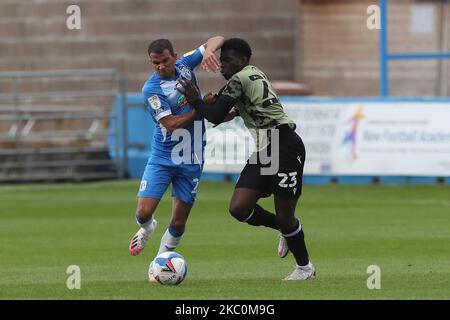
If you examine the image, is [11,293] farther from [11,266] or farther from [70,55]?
[70,55]

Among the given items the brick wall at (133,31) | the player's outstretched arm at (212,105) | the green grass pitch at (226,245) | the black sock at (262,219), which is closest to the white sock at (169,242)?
the green grass pitch at (226,245)

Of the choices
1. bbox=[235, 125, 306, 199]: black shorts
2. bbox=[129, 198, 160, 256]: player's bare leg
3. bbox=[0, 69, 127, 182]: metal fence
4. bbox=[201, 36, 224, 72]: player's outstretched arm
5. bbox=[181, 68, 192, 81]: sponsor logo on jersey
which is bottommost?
bbox=[0, 69, 127, 182]: metal fence

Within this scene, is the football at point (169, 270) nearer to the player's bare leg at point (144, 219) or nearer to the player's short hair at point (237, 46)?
the player's bare leg at point (144, 219)

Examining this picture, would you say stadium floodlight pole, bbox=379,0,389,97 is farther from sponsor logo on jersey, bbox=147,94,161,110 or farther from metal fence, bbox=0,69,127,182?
sponsor logo on jersey, bbox=147,94,161,110

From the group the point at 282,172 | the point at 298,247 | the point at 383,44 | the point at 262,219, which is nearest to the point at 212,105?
the point at 282,172

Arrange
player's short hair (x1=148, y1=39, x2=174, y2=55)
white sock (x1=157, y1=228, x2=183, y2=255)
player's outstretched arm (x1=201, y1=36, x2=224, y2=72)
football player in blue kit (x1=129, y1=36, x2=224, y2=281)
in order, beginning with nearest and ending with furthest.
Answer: player's outstretched arm (x1=201, y1=36, x2=224, y2=72) → player's short hair (x1=148, y1=39, x2=174, y2=55) → football player in blue kit (x1=129, y1=36, x2=224, y2=281) → white sock (x1=157, y1=228, x2=183, y2=255)

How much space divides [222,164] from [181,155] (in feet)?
41.5

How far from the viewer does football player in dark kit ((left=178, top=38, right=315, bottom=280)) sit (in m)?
11.8

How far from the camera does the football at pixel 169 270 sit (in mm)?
11844

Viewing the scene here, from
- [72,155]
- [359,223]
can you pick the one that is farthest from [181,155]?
[72,155]

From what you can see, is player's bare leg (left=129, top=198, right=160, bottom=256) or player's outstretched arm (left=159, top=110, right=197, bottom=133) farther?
player's bare leg (left=129, top=198, right=160, bottom=256)

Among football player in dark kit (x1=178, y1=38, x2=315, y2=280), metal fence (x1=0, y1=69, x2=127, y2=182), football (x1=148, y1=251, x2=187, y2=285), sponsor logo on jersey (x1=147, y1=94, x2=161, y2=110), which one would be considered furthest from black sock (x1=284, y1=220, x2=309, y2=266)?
metal fence (x1=0, y1=69, x2=127, y2=182)

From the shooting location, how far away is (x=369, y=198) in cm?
2211
